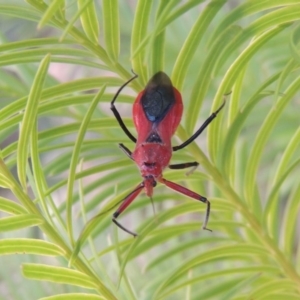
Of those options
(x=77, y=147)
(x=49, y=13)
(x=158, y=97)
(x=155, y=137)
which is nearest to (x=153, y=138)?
(x=155, y=137)

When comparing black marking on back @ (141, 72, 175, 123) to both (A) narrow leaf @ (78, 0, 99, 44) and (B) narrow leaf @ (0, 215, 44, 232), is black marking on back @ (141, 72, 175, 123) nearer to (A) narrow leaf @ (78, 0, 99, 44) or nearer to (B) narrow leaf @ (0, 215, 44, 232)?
(A) narrow leaf @ (78, 0, 99, 44)

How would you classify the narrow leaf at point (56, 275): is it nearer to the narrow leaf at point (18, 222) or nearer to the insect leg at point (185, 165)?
the narrow leaf at point (18, 222)

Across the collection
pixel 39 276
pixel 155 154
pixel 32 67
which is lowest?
pixel 39 276

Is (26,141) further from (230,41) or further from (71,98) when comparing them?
(230,41)

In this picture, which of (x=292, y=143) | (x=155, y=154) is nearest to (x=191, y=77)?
(x=155, y=154)

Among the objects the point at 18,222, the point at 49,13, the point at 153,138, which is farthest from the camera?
the point at 153,138

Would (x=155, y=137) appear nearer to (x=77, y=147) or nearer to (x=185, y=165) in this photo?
(x=185, y=165)

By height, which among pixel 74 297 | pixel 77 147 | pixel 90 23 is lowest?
pixel 74 297
